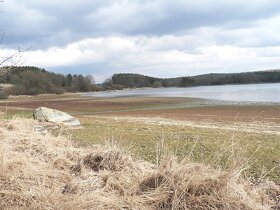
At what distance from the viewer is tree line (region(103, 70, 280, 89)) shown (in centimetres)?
18025

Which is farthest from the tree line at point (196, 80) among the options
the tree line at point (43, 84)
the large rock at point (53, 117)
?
the large rock at point (53, 117)

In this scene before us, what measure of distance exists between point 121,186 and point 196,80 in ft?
617

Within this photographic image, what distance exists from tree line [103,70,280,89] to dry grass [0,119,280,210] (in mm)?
171006

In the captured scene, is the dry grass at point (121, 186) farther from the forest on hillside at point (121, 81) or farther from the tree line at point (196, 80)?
the tree line at point (196, 80)

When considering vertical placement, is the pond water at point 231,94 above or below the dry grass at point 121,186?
below

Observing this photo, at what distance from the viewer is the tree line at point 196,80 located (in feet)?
591

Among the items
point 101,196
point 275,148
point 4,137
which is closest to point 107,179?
point 101,196

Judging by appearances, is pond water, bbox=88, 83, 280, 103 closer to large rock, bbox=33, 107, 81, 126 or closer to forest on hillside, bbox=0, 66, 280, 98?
forest on hillside, bbox=0, 66, 280, 98

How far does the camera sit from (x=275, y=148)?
10.3 metres

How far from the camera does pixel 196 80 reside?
191 m

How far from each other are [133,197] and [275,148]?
6295mm

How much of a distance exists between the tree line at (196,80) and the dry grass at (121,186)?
171 metres

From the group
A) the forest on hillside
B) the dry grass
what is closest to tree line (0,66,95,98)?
the forest on hillside

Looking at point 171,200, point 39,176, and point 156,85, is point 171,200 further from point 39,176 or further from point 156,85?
point 156,85
